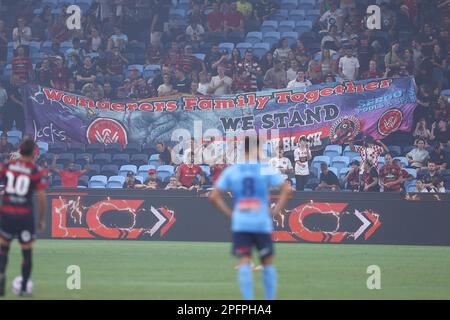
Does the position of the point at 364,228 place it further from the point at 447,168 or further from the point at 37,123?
the point at 37,123

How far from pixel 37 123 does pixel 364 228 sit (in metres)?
9.70

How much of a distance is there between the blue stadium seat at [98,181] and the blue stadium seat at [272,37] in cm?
678

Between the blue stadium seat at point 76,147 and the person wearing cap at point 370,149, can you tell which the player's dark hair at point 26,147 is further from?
the blue stadium seat at point 76,147

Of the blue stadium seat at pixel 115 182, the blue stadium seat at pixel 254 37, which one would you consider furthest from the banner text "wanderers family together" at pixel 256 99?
the blue stadium seat at pixel 254 37

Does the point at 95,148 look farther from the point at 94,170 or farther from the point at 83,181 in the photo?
the point at 83,181

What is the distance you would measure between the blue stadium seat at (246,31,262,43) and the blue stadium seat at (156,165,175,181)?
5.78m

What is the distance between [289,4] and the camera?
32.8 metres

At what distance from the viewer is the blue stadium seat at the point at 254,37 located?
31109 millimetres

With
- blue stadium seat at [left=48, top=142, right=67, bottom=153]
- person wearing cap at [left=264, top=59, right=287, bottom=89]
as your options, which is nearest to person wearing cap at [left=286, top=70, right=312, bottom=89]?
person wearing cap at [left=264, top=59, right=287, bottom=89]

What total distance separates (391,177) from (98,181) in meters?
7.75

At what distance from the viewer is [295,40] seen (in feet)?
101

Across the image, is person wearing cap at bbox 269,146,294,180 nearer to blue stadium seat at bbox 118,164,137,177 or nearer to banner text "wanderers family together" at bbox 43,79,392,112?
banner text "wanderers family together" at bbox 43,79,392,112

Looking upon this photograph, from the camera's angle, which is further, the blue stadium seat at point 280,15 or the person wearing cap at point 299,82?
the blue stadium seat at point 280,15
